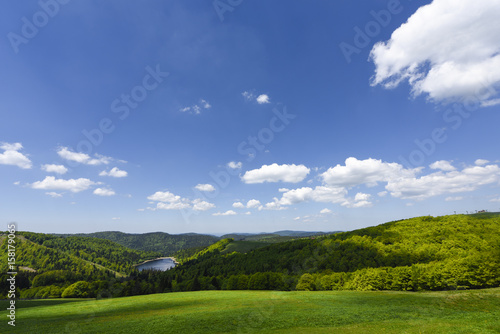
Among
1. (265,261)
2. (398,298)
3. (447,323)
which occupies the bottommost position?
(265,261)

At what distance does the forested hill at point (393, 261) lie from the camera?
60844mm

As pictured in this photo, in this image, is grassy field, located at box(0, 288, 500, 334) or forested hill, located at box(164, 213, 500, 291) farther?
forested hill, located at box(164, 213, 500, 291)

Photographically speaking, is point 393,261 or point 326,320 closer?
point 326,320

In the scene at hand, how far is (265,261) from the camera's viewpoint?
470 feet

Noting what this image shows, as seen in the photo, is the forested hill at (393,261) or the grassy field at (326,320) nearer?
the grassy field at (326,320)

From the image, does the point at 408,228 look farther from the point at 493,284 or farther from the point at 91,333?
the point at 91,333

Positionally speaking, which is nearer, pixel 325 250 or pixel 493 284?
pixel 493 284

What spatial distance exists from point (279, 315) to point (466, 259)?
218ft

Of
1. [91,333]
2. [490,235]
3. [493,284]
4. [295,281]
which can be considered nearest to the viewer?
[91,333]

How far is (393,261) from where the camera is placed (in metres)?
93.8

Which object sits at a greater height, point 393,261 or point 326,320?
point 326,320

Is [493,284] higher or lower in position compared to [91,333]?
lower

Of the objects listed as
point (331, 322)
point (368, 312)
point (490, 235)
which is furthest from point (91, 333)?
point (490, 235)

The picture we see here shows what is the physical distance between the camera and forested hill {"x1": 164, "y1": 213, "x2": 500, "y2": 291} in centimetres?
6084
